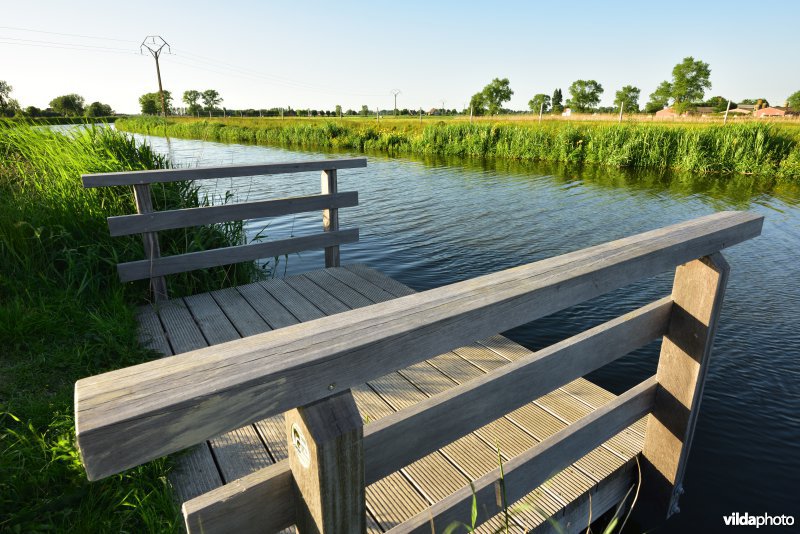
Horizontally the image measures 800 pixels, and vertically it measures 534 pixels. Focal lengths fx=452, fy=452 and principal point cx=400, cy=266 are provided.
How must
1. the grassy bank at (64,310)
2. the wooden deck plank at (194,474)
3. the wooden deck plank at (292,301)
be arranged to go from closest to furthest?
the grassy bank at (64,310) < the wooden deck plank at (194,474) < the wooden deck plank at (292,301)

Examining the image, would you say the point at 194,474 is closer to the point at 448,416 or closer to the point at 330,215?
the point at 448,416

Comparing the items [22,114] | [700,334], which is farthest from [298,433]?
[22,114]

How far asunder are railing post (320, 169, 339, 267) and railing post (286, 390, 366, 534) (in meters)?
3.60

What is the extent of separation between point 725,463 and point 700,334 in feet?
6.45

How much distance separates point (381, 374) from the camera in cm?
104

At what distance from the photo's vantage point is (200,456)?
2215 mm

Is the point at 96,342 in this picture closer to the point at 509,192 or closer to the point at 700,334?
the point at 700,334

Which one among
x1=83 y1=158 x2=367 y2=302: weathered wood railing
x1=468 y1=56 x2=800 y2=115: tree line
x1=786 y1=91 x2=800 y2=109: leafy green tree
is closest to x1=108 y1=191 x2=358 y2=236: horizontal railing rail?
x1=83 y1=158 x2=367 y2=302: weathered wood railing

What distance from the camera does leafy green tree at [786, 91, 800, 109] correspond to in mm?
86688

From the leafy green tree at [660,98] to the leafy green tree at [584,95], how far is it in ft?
30.0

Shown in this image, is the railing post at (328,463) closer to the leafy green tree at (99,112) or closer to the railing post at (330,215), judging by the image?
the railing post at (330,215)

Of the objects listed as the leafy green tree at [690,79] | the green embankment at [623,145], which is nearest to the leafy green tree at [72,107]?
the green embankment at [623,145]

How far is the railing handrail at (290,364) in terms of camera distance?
0.75 m

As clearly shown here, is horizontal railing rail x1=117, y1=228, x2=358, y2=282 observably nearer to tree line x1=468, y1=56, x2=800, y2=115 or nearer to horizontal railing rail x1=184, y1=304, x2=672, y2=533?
horizontal railing rail x1=184, y1=304, x2=672, y2=533
